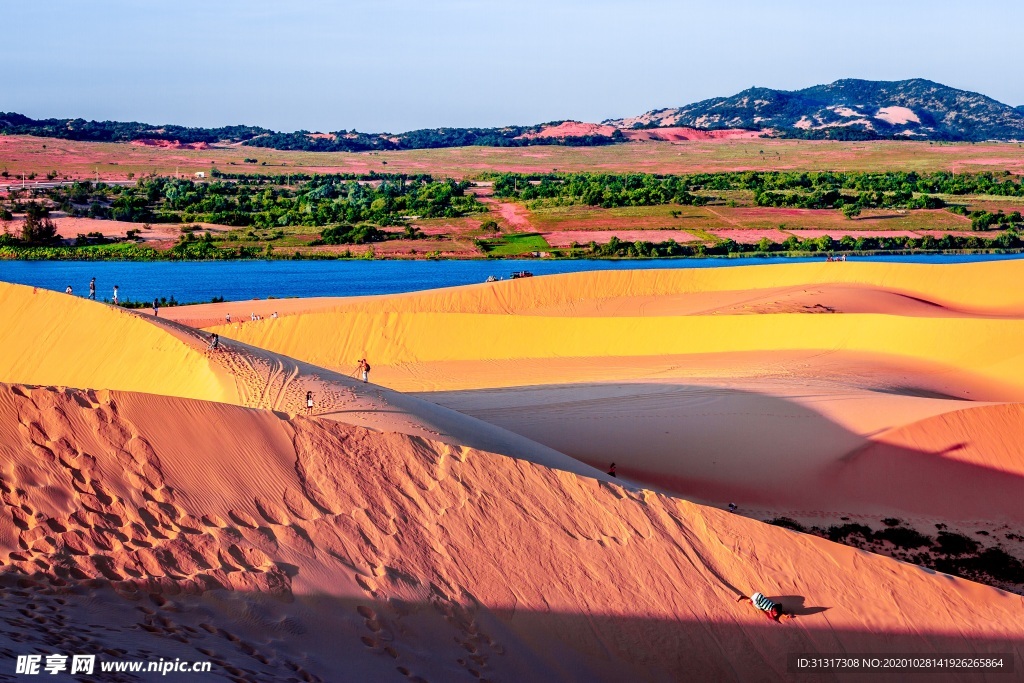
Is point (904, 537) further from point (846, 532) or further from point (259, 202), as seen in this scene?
point (259, 202)

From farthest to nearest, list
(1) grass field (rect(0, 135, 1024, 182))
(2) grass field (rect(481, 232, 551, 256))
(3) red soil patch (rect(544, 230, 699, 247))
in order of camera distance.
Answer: (1) grass field (rect(0, 135, 1024, 182)) < (3) red soil patch (rect(544, 230, 699, 247)) < (2) grass field (rect(481, 232, 551, 256))

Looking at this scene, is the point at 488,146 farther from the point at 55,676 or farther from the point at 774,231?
the point at 55,676

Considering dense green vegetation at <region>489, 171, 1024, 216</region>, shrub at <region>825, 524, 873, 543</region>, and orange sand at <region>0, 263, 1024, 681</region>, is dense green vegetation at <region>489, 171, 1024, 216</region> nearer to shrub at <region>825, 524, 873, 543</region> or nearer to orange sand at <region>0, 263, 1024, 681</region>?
orange sand at <region>0, 263, 1024, 681</region>

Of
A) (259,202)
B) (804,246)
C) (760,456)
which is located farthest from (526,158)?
(760,456)

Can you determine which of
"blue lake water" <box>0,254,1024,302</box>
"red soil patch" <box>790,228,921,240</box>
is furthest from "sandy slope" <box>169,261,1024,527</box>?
"red soil patch" <box>790,228,921,240</box>

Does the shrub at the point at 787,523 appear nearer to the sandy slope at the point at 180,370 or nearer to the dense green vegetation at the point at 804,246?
the sandy slope at the point at 180,370

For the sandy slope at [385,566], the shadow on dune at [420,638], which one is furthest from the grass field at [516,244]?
the shadow on dune at [420,638]
